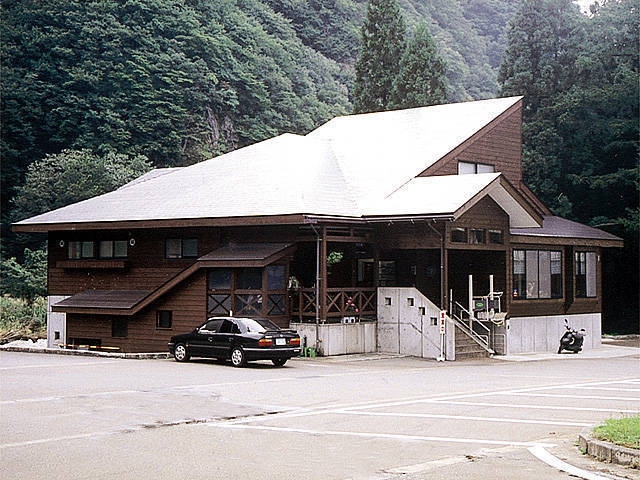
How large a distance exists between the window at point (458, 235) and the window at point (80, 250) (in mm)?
14026

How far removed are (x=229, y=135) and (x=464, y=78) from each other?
39484mm

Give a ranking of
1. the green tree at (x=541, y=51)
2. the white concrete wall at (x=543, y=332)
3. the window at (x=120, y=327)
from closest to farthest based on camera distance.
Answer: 1. the window at (x=120, y=327)
2. the white concrete wall at (x=543, y=332)
3. the green tree at (x=541, y=51)

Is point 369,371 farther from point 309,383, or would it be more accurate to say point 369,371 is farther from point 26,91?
point 26,91

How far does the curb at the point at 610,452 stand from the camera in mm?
11719

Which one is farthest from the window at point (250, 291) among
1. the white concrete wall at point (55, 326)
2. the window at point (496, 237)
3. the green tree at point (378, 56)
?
the green tree at point (378, 56)

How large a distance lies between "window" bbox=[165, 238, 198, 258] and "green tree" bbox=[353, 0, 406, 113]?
38.9 metres

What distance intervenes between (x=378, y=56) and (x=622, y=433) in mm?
64377

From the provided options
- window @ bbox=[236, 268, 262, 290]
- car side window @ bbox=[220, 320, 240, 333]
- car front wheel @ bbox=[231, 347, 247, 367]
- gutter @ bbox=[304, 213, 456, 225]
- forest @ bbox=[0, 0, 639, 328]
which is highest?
forest @ bbox=[0, 0, 639, 328]

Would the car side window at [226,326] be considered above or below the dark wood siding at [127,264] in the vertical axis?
below

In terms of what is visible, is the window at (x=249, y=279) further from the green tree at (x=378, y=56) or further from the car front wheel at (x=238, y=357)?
the green tree at (x=378, y=56)

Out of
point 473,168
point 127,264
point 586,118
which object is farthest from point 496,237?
point 586,118

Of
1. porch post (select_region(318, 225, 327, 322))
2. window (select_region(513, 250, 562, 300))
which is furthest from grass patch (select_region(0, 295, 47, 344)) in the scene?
window (select_region(513, 250, 562, 300))

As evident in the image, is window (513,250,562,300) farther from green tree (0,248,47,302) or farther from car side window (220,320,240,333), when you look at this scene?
green tree (0,248,47,302)

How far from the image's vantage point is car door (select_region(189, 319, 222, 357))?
27766 millimetres
